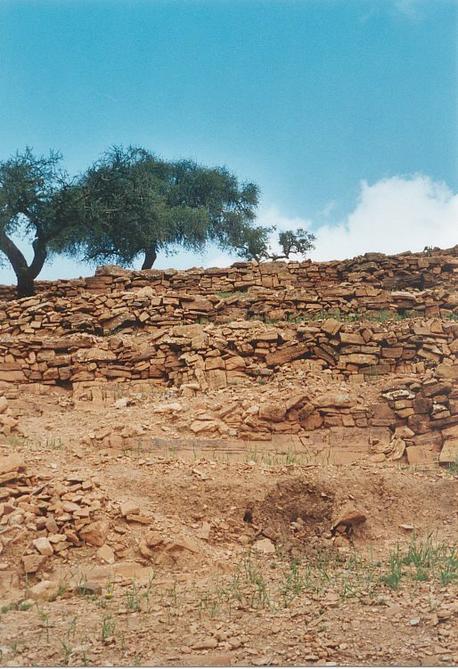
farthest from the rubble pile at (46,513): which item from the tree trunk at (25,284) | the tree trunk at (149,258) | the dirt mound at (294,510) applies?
the tree trunk at (149,258)

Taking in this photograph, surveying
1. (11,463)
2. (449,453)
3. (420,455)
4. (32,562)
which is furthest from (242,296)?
(32,562)

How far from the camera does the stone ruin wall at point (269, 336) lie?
10609 mm

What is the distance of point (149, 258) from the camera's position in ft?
74.7

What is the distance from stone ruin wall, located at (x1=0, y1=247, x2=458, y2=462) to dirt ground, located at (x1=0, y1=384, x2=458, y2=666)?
1.05 meters

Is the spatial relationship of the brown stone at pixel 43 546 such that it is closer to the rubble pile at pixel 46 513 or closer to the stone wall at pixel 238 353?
the rubble pile at pixel 46 513

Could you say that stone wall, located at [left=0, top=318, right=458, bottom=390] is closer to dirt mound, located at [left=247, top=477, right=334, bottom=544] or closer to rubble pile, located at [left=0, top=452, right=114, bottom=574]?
dirt mound, located at [left=247, top=477, right=334, bottom=544]

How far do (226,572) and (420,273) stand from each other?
34.0 feet

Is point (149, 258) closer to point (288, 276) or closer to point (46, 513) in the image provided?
point (288, 276)

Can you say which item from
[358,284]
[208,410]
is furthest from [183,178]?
[208,410]

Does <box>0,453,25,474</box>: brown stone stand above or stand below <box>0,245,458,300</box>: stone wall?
below

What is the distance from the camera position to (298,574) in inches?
266

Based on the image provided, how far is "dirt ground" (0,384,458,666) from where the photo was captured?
5219mm

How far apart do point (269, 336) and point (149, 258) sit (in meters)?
11.2

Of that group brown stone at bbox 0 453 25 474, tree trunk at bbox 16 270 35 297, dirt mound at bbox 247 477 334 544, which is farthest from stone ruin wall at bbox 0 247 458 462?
brown stone at bbox 0 453 25 474
